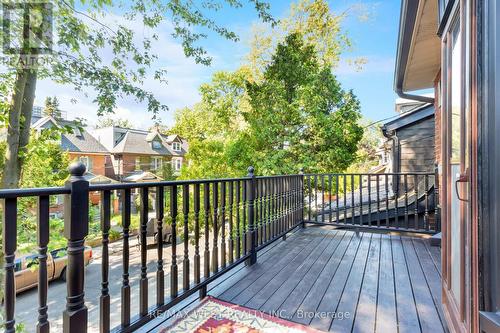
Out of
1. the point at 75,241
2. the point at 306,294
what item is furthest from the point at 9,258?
the point at 306,294

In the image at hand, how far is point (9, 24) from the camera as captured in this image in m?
2.88

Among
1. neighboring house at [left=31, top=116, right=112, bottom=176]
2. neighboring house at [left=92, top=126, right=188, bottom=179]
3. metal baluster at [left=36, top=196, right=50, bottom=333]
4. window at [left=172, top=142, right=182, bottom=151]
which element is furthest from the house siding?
window at [left=172, top=142, right=182, bottom=151]

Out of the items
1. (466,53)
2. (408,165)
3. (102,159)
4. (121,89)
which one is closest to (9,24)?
(121,89)

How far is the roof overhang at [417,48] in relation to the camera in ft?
8.16

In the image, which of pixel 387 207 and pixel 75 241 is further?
pixel 387 207

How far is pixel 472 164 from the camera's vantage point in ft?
3.43

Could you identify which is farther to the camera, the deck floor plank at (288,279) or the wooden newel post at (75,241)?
the deck floor plank at (288,279)

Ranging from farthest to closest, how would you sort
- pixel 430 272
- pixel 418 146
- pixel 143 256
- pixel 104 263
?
pixel 418 146, pixel 430 272, pixel 143 256, pixel 104 263

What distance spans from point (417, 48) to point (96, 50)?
452cm

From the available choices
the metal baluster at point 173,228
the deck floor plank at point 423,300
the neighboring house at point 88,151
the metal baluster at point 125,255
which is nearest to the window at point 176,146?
the neighboring house at point 88,151

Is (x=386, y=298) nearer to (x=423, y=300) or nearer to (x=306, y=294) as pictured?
(x=423, y=300)

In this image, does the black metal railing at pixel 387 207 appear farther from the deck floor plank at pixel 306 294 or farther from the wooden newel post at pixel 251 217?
the wooden newel post at pixel 251 217

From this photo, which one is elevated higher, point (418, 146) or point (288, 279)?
point (418, 146)

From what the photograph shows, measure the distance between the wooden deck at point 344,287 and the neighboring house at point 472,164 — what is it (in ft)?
1.01
